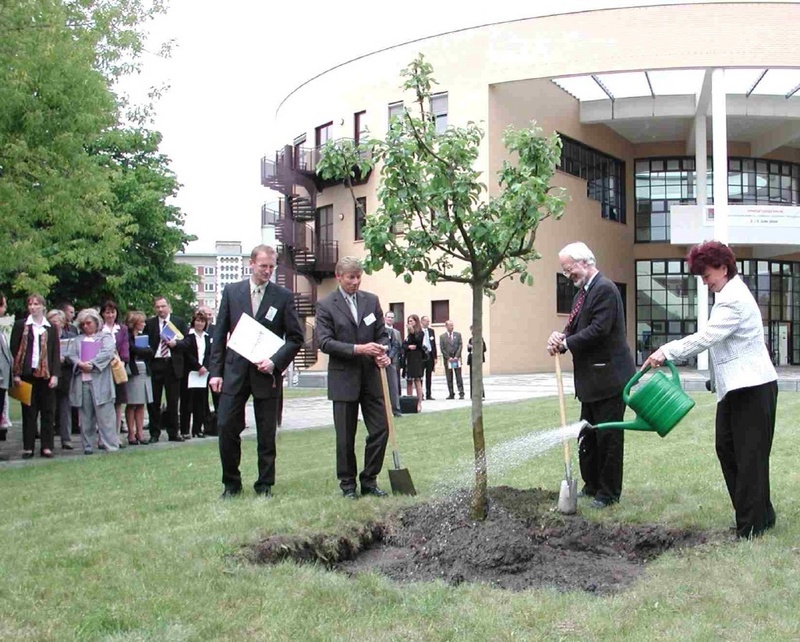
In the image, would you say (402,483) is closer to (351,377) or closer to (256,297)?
(351,377)

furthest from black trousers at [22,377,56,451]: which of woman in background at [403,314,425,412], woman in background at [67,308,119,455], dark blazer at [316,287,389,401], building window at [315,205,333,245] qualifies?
building window at [315,205,333,245]

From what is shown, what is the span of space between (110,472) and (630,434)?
608cm

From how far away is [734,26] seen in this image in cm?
3045

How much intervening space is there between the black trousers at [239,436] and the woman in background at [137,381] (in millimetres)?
5364

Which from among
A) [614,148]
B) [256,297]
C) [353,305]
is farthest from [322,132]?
[353,305]

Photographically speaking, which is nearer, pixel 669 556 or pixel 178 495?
pixel 669 556

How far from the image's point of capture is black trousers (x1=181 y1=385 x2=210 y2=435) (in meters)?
13.0

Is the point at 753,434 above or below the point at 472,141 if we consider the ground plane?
below

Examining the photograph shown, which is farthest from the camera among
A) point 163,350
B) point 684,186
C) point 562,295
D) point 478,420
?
point 684,186

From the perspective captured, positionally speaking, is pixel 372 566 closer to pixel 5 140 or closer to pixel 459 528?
pixel 459 528

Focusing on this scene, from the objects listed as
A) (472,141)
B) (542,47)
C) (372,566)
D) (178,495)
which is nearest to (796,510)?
(372,566)

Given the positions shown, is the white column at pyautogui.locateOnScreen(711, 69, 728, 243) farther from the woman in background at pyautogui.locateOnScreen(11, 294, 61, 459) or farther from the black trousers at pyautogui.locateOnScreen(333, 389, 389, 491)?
the black trousers at pyautogui.locateOnScreen(333, 389, 389, 491)

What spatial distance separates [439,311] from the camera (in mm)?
34594

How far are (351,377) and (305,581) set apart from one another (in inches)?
102
